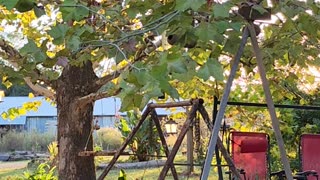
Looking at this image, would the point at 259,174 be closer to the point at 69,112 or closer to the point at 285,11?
the point at 69,112

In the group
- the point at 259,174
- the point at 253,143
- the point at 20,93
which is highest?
the point at 20,93

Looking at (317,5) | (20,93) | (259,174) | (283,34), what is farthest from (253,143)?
(20,93)

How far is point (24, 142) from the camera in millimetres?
13781

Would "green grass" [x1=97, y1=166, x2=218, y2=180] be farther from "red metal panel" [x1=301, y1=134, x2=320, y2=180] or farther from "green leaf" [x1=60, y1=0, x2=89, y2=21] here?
"green leaf" [x1=60, y1=0, x2=89, y2=21]

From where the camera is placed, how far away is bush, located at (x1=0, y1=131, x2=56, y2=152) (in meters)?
13.5

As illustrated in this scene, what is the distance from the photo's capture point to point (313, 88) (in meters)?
5.39

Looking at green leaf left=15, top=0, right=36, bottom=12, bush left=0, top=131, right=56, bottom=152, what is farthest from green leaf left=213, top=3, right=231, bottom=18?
bush left=0, top=131, right=56, bottom=152

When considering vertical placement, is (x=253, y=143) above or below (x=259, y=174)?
above

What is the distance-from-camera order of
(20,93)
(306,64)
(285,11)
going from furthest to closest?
(20,93) → (306,64) → (285,11)

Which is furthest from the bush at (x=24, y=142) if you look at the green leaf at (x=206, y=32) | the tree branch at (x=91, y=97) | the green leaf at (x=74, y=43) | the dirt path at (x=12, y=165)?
the green leaf at (x=206, y=32)

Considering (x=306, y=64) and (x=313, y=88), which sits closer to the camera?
(x=306, y=64)

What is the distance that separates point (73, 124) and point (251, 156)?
1.49m

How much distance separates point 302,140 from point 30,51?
3131 millimetres

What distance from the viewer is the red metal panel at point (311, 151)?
4.20 meters
